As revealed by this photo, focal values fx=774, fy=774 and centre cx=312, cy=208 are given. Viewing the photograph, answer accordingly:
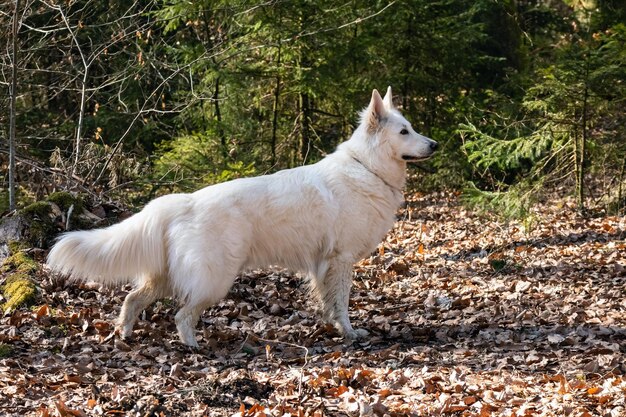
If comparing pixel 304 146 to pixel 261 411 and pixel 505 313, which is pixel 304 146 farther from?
pixel 261 411

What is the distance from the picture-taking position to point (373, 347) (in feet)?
21.3

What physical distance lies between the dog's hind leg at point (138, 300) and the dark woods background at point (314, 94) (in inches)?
148

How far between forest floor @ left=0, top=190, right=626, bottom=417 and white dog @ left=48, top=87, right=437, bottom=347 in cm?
45

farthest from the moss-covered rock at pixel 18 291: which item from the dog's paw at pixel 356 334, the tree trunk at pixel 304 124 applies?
the tree trunk at pixel 304 124

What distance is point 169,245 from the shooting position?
644 centimetres

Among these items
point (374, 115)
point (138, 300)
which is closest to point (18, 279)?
point (138, 300)

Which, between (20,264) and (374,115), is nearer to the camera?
(374,115)

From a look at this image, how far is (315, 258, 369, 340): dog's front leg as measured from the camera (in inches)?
275

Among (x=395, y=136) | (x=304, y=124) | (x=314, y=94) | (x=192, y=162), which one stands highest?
(x=314, y=94)

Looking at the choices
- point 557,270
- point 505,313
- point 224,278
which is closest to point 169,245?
point 224,278

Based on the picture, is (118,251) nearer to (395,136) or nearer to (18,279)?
(18,279)

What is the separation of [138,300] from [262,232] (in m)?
1.21

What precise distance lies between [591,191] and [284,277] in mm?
6590

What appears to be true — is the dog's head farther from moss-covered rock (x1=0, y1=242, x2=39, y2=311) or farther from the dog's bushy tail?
moss-covered rock (x1=0, y1=242, x2=39, y2=311)
